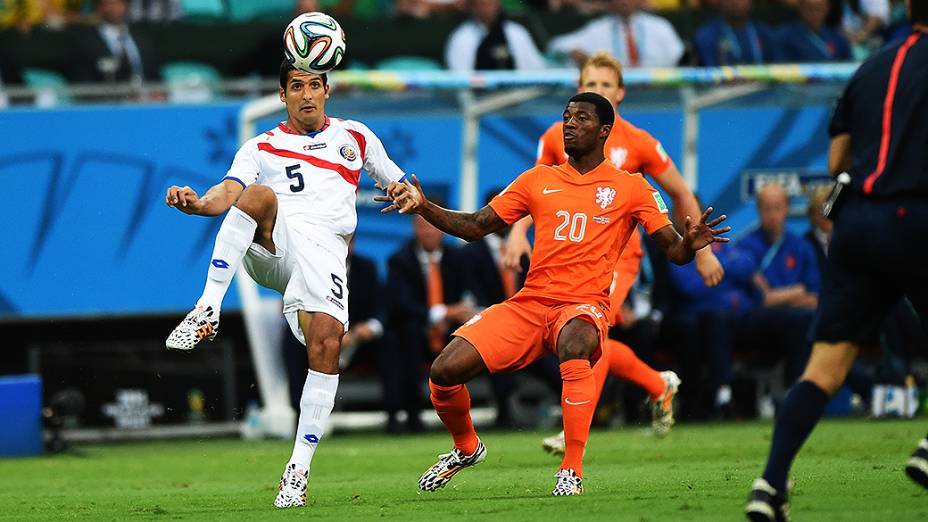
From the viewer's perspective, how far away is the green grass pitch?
24.0 feet

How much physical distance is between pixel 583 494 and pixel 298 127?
2551mm

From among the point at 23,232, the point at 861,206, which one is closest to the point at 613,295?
the point at 861,206

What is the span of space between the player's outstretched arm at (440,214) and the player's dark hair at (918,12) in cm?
282

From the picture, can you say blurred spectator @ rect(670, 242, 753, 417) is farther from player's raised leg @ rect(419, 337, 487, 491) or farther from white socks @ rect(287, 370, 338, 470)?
white socks @ rect(287, 370, 338, 470)

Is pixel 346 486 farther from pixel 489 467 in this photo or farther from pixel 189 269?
pixel 189 269

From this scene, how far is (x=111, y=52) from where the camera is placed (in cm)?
1538

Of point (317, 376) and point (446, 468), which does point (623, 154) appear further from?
point (317, 376)

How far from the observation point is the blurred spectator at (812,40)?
55.2 feet

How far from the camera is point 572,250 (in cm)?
851

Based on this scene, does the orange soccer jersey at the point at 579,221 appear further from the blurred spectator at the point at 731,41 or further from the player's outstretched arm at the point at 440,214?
the blurred spectator at the point at 731,41

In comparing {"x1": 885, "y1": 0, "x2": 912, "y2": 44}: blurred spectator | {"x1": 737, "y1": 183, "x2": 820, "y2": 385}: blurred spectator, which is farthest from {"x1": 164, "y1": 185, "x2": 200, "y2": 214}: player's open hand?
{"x1": 885, "y1": 0, "x2": 912, "y2": 44}: blurred spectator

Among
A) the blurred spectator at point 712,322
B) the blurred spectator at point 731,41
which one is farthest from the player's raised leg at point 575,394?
the blurred spectator at point 731,41

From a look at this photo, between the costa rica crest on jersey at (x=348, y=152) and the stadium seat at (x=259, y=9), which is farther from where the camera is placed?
the stadium seat at (x=259, y=9)

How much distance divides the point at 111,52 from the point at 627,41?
524 centimetres
